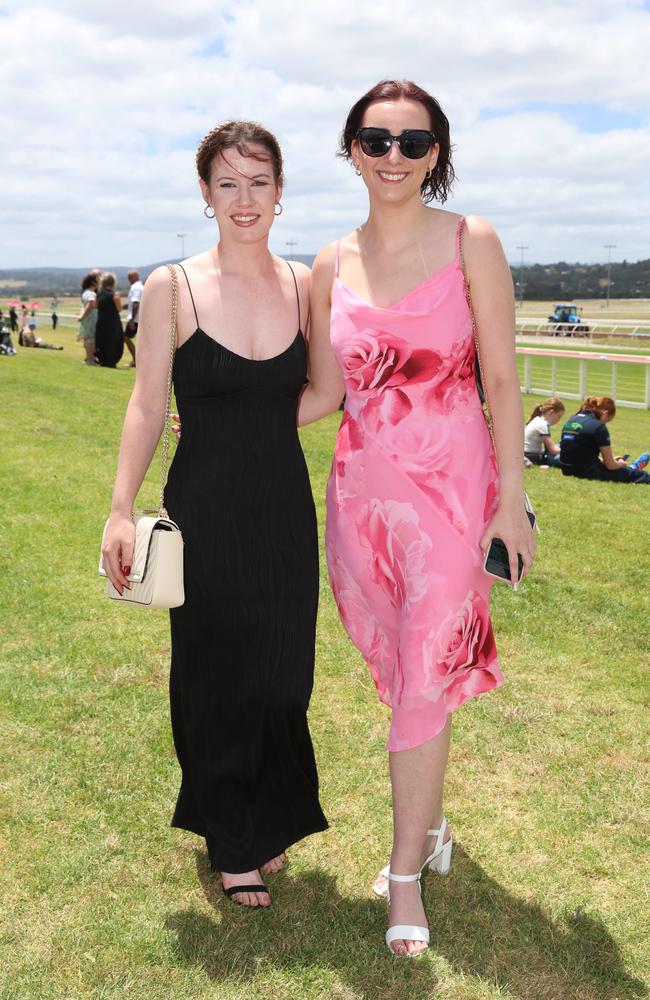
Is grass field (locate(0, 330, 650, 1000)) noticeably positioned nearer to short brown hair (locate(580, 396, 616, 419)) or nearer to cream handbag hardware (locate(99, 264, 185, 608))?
cream handbag hardware (locate(99, 264, 185, 608))

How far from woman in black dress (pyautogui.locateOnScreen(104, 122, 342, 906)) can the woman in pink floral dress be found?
210 millimetres

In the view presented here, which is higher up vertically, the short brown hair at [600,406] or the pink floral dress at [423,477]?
the pink floral dress at [423,477]

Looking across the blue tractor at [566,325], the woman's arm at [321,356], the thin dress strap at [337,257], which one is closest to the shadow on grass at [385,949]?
the woman's arm at [321,356]

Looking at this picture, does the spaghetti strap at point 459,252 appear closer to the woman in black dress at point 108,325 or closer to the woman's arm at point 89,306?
the woman in black dress at point 108,325

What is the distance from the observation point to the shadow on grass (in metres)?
2.64

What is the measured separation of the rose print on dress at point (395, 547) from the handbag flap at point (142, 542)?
0.55 m

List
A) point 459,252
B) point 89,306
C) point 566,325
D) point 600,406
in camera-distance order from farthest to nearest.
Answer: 1. point 566,325
2. point 89,306
3. point 600,406
4. point 459,252

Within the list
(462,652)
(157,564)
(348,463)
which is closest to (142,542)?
(157,564)

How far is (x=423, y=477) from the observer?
272cm

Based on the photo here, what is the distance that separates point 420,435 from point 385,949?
56.9 inches

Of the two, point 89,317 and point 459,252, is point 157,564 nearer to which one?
point 459,252

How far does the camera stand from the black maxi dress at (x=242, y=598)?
112 inches

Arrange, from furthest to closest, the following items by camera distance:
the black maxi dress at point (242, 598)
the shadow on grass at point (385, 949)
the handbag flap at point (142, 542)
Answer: the black maxi dress at point (242, 598), the handbag flap at point (142, 542), the shadow on grass at point (385, 949)

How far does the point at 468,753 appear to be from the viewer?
13.1 feet
